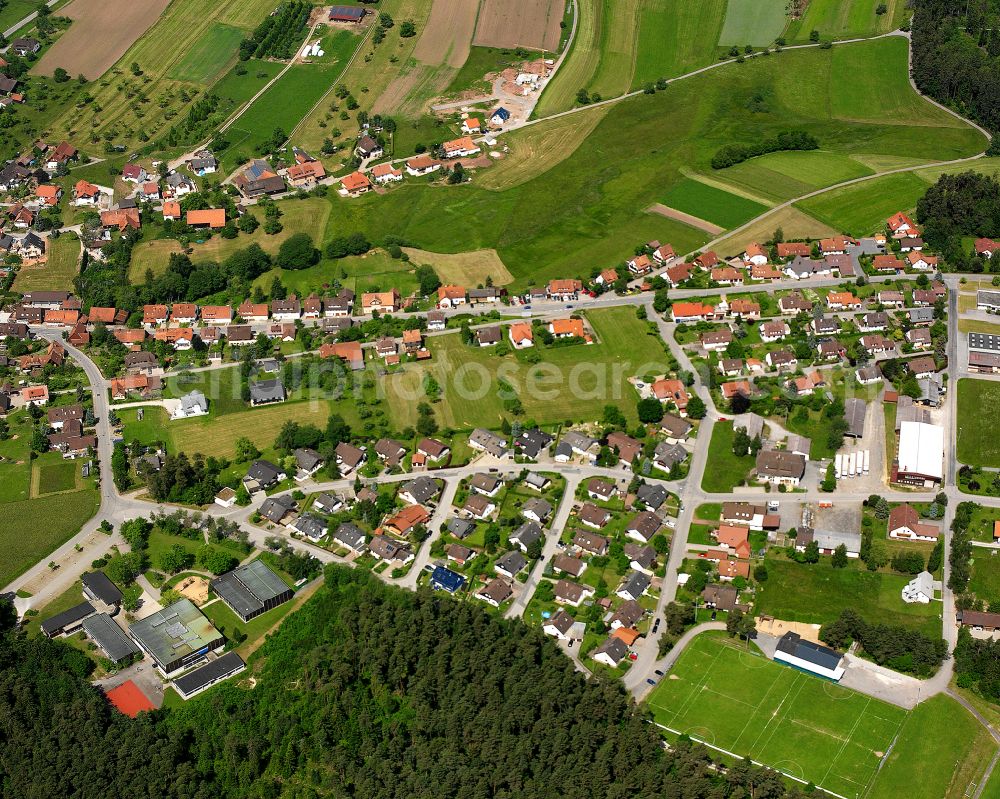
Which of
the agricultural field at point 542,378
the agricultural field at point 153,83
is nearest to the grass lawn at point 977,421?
the agricultural field at point 542,378

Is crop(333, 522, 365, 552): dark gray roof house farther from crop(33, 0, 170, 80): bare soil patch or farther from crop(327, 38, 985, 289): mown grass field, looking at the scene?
crop(33, 0, 170, 80): bare soil patch

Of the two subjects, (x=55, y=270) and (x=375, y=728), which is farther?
(x=55, y=270)

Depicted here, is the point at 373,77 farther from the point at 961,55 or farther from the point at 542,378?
the point at 961,55

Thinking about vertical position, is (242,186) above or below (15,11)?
below

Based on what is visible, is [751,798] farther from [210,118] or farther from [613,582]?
[210,118]

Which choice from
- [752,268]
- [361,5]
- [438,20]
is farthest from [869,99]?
[361,5]

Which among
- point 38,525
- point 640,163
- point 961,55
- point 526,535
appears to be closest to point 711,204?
point 640,163
